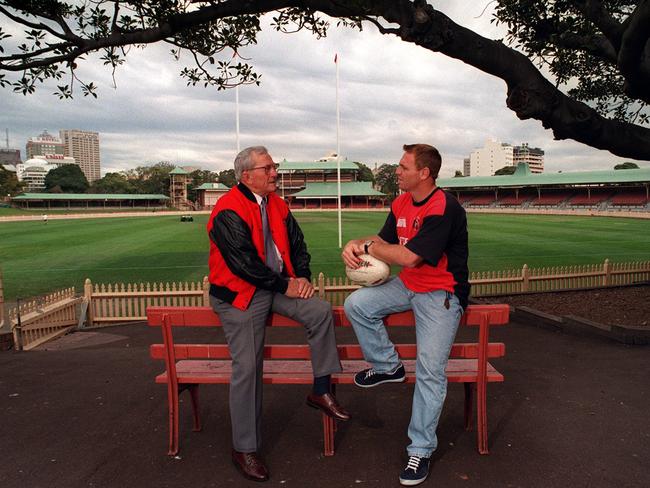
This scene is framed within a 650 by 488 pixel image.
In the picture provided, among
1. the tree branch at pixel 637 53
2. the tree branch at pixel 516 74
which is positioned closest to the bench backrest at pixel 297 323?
the tree branch at pixel 516 74

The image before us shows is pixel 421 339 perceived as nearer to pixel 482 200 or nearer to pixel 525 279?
pixel 525 279

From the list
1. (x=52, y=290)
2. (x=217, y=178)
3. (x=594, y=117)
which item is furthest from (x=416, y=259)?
(x=217, y=178)

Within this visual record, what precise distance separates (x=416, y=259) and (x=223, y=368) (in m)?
1.68

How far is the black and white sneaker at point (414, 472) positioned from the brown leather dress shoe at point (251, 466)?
88 centimetres

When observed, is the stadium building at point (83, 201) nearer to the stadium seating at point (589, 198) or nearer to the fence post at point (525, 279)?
the stadium seating at point (589, 198)

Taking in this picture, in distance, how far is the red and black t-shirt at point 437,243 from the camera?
2990 millimetres

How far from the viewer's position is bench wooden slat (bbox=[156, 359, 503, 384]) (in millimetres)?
3352

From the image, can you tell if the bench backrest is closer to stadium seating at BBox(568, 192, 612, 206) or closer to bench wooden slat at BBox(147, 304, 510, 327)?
bench wooden slat at BBox(147, 304, 510, 327)

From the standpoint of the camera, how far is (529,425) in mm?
3848

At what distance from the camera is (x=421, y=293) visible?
125 inches

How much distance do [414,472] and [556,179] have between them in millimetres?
73962

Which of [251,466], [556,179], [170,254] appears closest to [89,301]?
[251,466]

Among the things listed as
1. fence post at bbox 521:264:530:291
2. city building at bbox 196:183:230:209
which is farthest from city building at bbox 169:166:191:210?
fence post at bbox 521:264:530:291

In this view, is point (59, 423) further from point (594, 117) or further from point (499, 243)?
point (499, 243)
